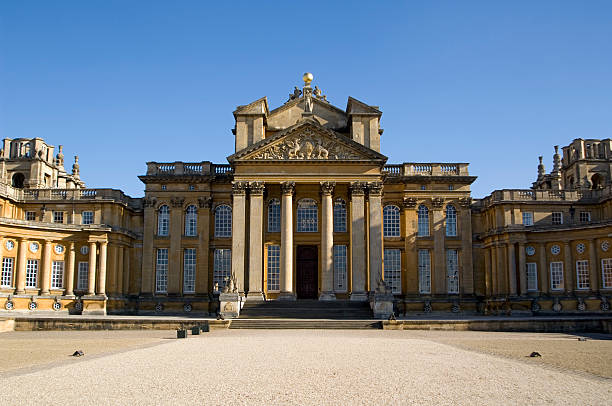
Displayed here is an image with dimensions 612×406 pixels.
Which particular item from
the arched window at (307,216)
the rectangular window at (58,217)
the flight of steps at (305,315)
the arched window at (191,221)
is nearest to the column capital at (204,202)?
the arched window at (191,221)

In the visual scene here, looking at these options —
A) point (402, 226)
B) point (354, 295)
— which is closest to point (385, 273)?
point (402, 226)

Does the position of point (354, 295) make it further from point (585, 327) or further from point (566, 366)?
point (566, 366)

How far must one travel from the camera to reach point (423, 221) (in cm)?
4600

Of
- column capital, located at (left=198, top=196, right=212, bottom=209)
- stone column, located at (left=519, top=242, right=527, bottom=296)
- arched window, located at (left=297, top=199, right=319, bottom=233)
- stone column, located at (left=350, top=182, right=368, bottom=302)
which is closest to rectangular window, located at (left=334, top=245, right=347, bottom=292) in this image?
arched window, located at (left=297, top=199, right=319, bottom=233)

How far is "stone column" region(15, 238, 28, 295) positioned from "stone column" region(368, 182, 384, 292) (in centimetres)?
2373

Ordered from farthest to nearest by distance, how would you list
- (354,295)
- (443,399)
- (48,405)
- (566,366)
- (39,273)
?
(39,273)
(354,295)
(566,366)
(443,399)
(48,405)

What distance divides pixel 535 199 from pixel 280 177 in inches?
761

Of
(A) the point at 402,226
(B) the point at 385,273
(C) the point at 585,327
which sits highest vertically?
(A) the point at 402,226

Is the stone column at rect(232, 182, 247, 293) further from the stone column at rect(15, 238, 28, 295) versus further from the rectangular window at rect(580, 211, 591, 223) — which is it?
the rectangular window at rect(580, 211, 591, 223)

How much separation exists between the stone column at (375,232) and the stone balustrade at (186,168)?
37.4 feet

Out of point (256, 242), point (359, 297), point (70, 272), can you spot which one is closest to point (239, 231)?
point (256, 242)

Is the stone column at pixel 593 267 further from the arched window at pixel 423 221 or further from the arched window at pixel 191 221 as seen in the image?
the arched window at pixel 191 221

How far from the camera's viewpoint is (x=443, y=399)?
11.2m

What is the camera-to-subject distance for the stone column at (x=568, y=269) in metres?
42.9
